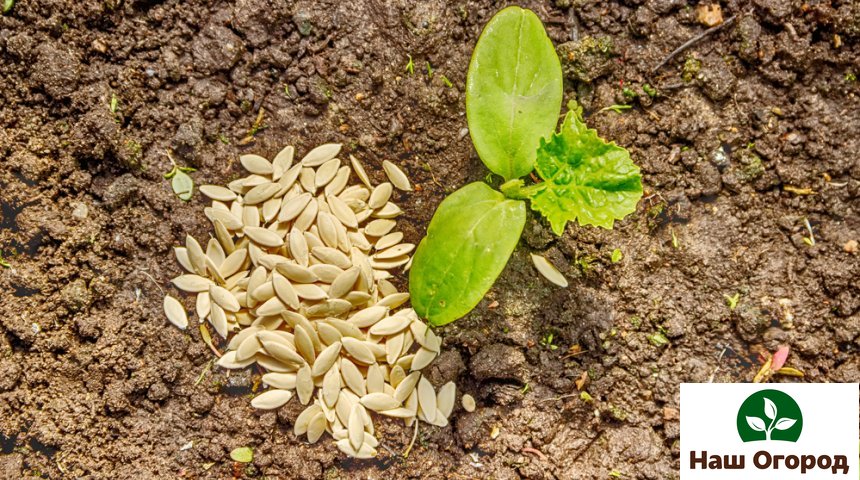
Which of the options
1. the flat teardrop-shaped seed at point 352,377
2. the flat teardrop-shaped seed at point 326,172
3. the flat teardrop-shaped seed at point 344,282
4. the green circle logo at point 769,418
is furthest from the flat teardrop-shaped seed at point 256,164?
the green circle logo at point 769,418

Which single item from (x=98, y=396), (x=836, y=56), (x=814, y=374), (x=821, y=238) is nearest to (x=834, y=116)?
(x=836, y=56)

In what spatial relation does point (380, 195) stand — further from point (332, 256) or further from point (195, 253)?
point (195, 253)

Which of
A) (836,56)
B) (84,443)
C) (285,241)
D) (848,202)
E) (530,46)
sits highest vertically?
(530,46)

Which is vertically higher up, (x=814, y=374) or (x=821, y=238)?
(x=821, y=238)

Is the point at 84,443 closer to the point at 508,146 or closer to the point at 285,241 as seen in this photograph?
the point at 285,241

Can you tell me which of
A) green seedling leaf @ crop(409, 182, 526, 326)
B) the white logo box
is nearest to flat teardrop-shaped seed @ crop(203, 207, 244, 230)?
green seedling leaf @ crop(409, 182, 526, 326)

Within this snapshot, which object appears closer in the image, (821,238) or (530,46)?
(530,46)

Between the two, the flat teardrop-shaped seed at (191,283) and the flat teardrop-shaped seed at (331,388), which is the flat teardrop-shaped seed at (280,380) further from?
the flat teardrop-shaped seed at (191,283)
